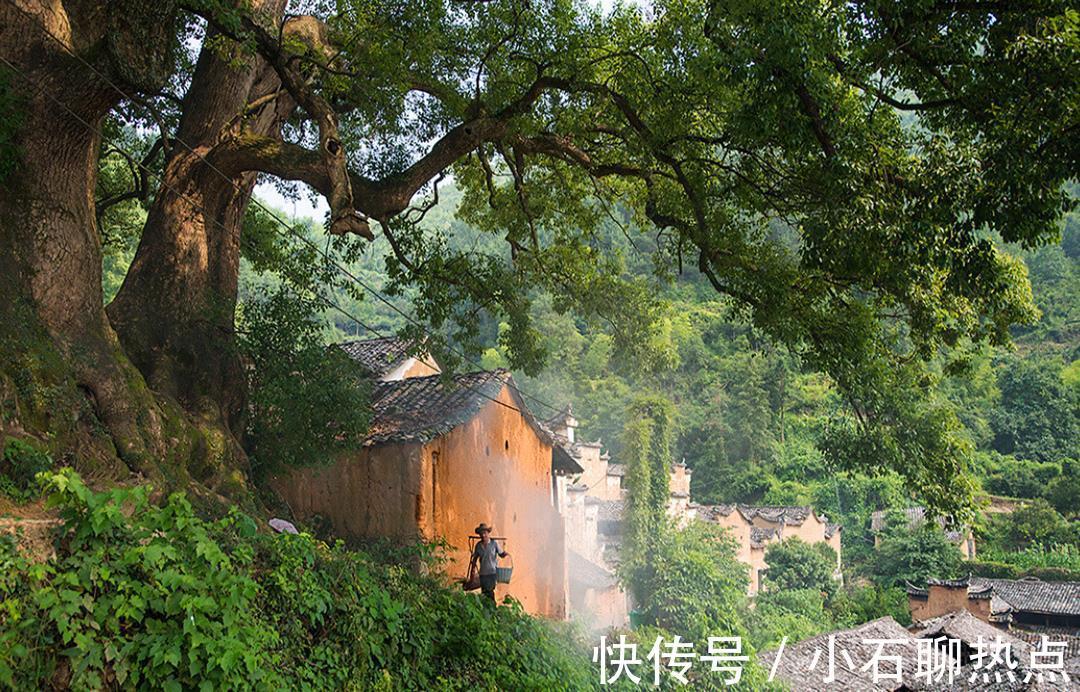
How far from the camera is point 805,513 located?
4512cm

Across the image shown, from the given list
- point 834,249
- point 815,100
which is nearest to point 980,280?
point 834,249

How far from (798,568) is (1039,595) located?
32.5ft

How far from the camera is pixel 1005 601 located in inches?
1393

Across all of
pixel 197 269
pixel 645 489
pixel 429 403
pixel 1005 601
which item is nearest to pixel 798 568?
pixel 1005 601

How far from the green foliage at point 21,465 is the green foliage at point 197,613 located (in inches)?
26.3

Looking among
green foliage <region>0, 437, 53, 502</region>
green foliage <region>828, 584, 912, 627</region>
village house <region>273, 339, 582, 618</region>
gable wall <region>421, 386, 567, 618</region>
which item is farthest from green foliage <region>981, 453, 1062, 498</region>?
green foliage <region>0, 437, 53, 502</region>

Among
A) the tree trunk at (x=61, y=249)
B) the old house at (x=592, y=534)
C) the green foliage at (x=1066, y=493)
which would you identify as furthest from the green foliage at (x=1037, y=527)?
the tree trunk at (x=61, y=249)

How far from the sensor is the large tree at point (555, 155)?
7840mm

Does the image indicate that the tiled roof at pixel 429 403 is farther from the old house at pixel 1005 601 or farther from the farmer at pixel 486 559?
the old house at pixel 1005 601

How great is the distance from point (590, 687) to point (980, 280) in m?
7.55

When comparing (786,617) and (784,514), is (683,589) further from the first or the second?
(784,514)

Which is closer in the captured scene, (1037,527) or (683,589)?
(683,589)

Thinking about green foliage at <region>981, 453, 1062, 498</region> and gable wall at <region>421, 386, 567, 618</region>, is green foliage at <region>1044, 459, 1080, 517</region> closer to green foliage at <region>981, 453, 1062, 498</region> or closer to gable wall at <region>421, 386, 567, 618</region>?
green foliage at <region>981, 453, 1062, 498</region>

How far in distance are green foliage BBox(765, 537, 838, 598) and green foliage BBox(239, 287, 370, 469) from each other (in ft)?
110
